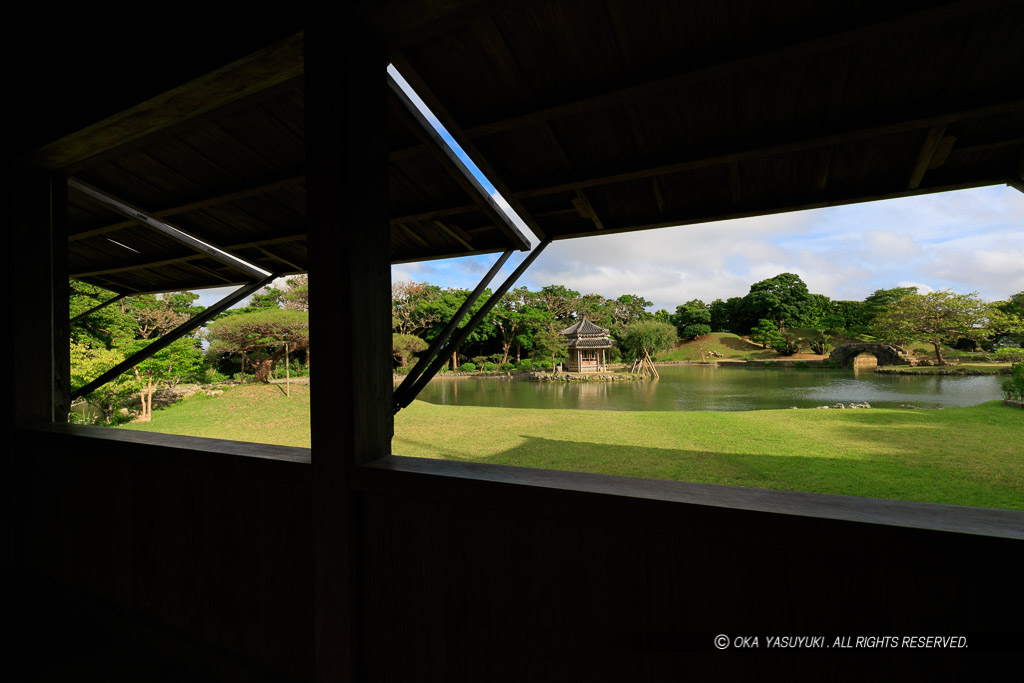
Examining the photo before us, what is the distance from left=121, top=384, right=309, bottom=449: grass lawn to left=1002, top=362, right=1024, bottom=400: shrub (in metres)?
12.1

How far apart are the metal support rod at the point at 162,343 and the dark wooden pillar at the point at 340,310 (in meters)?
1.63

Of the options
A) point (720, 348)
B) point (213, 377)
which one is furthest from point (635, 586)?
point (720, 348)

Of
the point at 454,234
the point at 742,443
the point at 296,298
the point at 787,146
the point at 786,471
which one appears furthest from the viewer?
the point at 296,298

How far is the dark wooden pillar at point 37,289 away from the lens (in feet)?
5.26

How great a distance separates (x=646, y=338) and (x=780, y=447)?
42.3ft

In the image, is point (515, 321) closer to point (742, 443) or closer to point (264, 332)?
point (264, 332)

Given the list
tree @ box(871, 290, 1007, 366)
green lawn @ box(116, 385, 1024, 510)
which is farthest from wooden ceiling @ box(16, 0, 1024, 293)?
tree @ box(871, 290, 1007, 366)

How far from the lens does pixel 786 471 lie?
174 inches

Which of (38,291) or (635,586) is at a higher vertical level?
(38,291)

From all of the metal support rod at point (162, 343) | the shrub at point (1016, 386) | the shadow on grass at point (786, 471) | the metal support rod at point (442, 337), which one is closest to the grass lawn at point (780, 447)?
the shadow on grass at point (786, 471)

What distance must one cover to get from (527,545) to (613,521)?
197mm

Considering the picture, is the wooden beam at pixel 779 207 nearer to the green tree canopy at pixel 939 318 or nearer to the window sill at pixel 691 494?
the window sill at pixel 691 494

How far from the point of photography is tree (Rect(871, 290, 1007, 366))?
1029 centimetres

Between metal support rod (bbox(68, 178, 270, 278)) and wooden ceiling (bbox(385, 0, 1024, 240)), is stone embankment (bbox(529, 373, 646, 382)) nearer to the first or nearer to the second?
metal support rod (bbox(68, 178, 270, 278))
